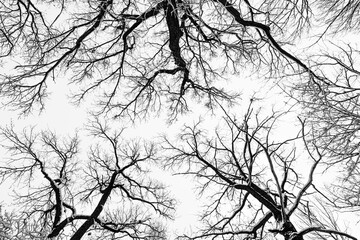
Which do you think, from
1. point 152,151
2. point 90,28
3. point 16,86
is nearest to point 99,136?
point 152,151

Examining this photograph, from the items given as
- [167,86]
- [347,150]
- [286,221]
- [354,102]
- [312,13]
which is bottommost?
[286,221]

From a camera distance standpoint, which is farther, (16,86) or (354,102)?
(16,86)

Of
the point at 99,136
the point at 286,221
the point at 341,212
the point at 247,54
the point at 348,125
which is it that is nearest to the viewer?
the point at 286,221

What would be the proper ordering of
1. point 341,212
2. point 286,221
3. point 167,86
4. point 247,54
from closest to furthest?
point 286,221 < point 341,212 < point 247,54 < point 167,86

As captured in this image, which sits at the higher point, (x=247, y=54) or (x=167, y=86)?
(x=167, y=86)

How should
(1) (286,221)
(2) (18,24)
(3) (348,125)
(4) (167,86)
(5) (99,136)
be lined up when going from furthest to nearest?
(5) (99,136) < (4) (167,86) < (2) (18,24) < (3) (348,125) < (1) (286,221)

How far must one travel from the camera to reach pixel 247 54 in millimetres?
7594

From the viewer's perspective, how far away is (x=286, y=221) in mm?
3307

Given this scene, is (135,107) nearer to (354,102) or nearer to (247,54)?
(247,54)

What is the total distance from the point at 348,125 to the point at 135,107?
6.04 meters

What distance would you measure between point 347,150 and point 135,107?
19.7 ft

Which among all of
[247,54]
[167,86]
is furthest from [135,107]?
[247,54]

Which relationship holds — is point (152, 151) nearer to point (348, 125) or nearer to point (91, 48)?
point (91, 48)

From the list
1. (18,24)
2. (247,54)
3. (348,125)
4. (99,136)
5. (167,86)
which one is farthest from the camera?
(99,136)
